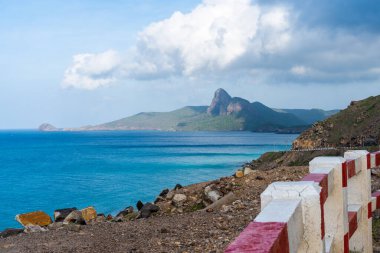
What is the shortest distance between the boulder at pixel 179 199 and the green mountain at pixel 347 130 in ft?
194

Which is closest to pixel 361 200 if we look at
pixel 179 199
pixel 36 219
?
pixel 179 199

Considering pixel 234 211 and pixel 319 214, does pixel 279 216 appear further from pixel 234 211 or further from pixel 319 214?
pixel 234 211

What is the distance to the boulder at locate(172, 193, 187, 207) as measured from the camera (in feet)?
58.0

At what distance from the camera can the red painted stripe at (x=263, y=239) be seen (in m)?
1.96

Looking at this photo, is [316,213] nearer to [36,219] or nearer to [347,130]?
[36,219]

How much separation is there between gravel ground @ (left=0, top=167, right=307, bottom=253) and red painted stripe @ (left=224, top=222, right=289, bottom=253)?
316 inches

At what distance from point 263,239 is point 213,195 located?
1460 cm

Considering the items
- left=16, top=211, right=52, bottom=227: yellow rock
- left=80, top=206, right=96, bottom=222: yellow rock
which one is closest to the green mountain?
left=80, top=206, right=96, bottom=222: yellow rock

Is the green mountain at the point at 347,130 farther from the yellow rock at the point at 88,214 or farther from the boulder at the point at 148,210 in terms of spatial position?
the boulder at the point at 148,210

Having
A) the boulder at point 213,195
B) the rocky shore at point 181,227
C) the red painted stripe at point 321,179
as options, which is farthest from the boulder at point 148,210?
the red painted stripe at point 321,179

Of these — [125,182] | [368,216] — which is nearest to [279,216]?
[368,216]

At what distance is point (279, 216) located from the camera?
240 centimetres

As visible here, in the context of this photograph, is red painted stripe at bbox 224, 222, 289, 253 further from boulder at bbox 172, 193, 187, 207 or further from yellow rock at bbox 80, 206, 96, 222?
yellow rock at bbox 80, 206, 96, 222

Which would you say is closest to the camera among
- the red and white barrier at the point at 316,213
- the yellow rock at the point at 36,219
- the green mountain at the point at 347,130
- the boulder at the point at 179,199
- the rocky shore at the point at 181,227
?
the red and white barrier at the point at 316,213
